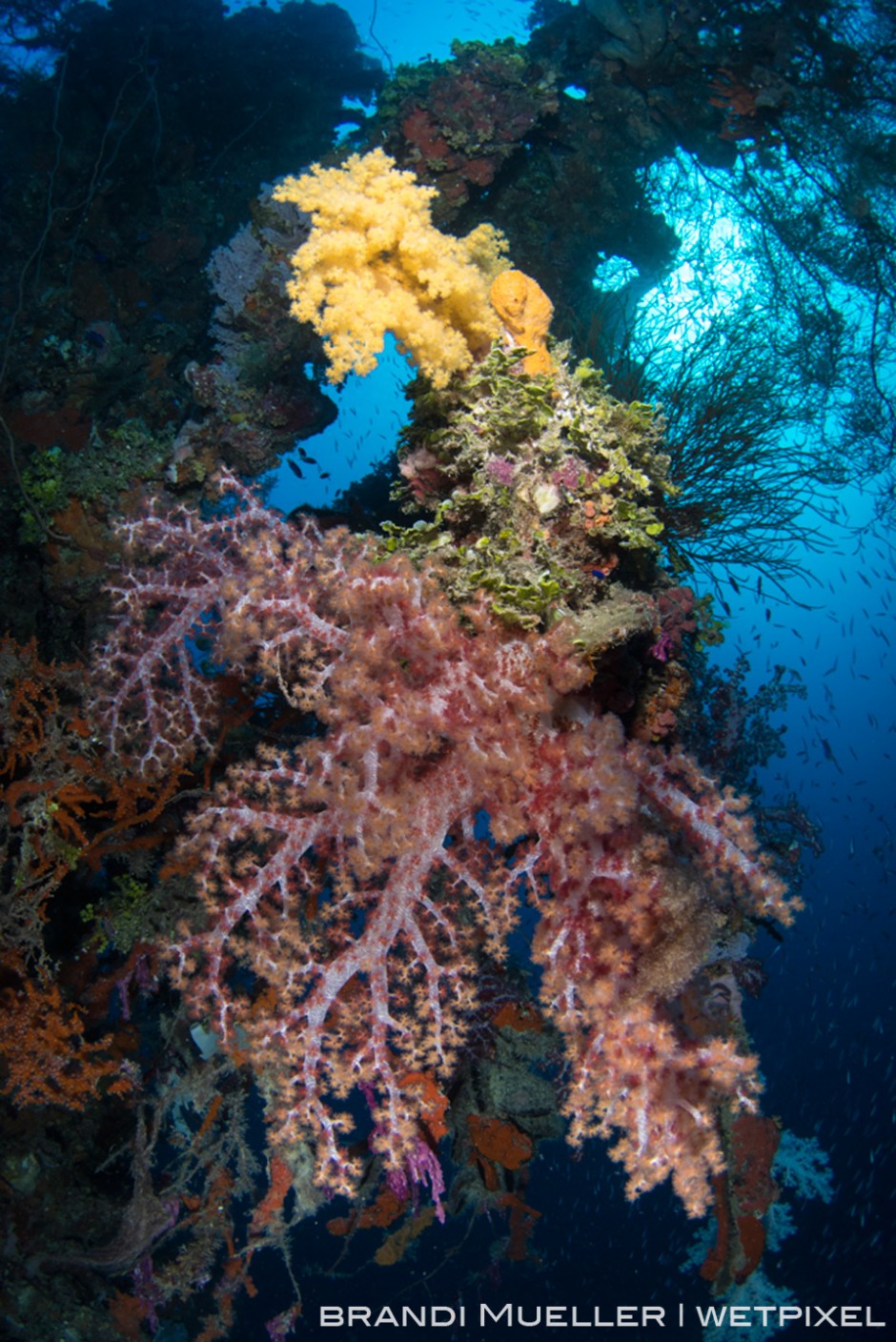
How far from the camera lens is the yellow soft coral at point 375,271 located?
12.9 feet

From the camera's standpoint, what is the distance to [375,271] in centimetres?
416

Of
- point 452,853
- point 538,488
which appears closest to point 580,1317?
point 452,853

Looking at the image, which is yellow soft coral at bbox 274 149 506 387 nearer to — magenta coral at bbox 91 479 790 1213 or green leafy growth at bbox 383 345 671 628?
green leafy growth at bbox 383 345 671 628

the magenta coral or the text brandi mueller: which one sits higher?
the magenta coral

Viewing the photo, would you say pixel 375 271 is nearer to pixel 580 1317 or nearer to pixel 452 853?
pixel 452 853

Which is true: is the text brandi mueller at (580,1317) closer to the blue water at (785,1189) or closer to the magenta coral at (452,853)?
the blue water at (785,1189)

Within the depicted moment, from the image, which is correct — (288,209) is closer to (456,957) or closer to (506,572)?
(506,572)

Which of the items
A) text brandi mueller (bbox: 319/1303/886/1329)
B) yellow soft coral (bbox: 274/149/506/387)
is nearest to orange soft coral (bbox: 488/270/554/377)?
yellow soft coral (bbox: 274/149/506/387)

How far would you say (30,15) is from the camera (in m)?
7.66

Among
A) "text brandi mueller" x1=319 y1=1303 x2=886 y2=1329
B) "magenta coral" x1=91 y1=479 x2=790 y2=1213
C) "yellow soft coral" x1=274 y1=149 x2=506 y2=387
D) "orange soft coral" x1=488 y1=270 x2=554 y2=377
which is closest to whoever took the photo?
"magenta coral" x1=91 y1=479 x2=790 y2=1213

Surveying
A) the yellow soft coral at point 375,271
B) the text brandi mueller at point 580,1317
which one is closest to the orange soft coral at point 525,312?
the yellow soft coral at point 375,271

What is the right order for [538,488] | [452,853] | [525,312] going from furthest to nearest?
[525,312]
[538,488]
[452,853]

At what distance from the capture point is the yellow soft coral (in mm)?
3930

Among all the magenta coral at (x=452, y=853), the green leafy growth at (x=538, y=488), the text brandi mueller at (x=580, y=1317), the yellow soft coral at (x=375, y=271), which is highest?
the yellow soft coral at (x=375, y=271)
